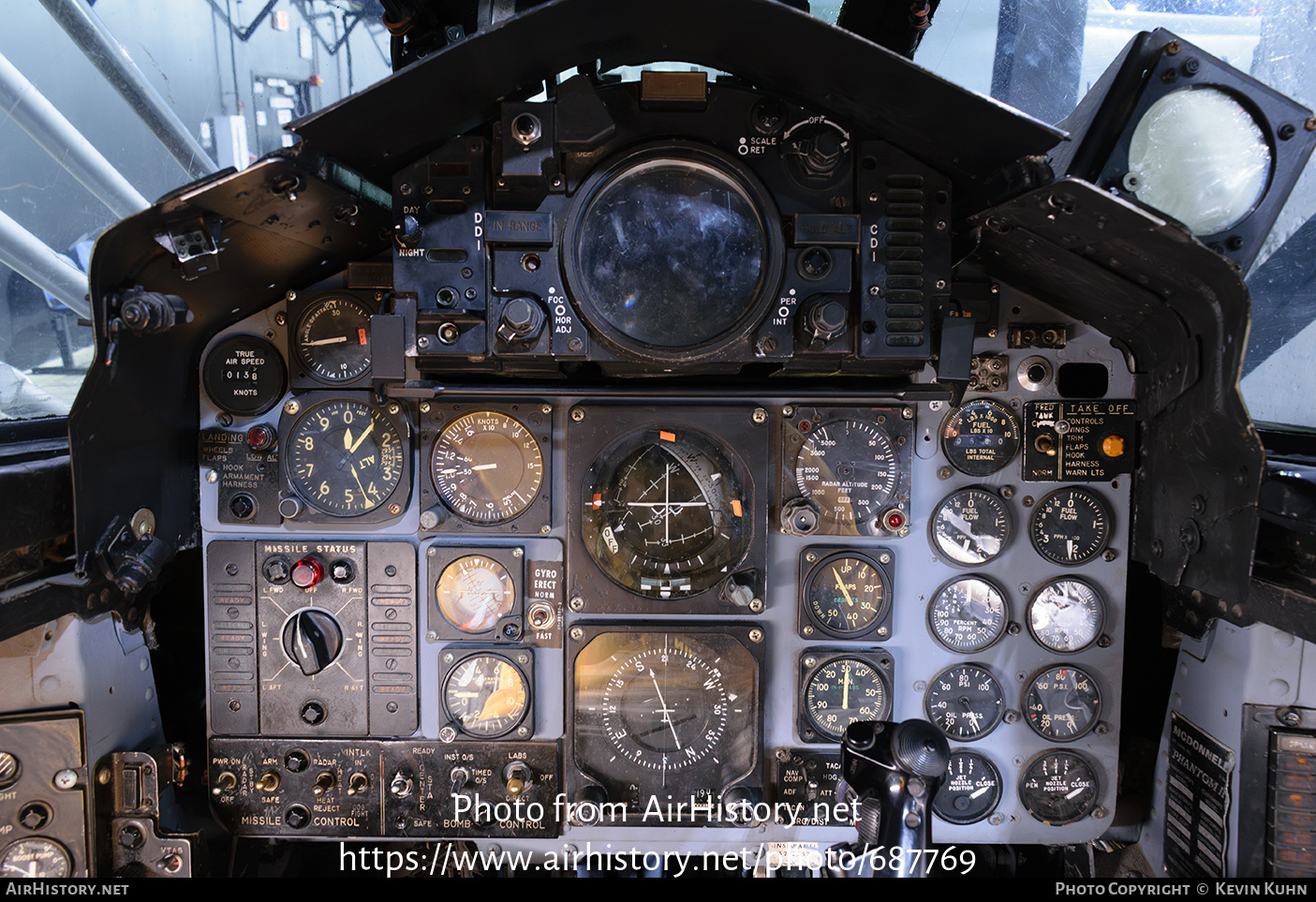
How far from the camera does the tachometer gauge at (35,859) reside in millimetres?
2205

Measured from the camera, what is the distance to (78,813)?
2248mm

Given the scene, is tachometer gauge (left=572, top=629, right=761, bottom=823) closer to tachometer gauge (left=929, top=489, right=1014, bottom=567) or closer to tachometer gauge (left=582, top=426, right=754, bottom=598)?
tachometer gauge (left=582, top=426, right=754, bottom=598)

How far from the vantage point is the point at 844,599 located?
2543 millimetres

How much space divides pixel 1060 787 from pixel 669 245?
7.99 feet

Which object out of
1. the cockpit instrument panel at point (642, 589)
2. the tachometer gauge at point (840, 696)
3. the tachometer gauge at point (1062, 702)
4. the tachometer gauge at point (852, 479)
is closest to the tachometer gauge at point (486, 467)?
the cockpit instrument panel at point (642, 589)

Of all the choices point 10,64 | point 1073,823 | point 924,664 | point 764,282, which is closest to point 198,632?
point 10,64

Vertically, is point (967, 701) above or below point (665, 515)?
below

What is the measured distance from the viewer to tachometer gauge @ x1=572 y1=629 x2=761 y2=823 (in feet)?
8.38

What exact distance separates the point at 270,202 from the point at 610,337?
1.05 metres

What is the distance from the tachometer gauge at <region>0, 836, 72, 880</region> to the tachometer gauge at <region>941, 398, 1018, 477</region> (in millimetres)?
3251

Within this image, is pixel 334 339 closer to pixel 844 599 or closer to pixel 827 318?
pixel 827 318

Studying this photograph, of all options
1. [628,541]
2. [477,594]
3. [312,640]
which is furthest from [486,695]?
[628,541]

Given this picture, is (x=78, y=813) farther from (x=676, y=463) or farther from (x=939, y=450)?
(x=939, y=450)

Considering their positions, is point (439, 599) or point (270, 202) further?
point (439, 599)
